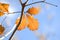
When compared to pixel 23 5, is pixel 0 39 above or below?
below

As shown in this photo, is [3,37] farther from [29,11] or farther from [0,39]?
[29,11]

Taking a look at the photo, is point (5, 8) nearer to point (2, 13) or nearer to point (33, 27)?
point (2, 13)

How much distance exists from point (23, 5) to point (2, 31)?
0.43ft

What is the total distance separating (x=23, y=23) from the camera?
682 millimetres

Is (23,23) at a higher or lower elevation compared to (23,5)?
lower

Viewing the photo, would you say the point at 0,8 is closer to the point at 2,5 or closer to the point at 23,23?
the point at 2,5

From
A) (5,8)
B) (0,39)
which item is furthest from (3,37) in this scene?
(5,8)

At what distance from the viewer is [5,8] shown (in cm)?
64

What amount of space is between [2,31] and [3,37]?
3 cm

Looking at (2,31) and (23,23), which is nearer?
(2,31)

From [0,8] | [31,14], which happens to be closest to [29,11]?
[31,14]

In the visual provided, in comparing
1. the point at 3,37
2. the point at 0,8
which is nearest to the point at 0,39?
the point at 3,37

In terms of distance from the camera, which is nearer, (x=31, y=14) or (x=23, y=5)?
(x=23, y=5)

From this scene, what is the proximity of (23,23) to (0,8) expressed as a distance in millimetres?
123
